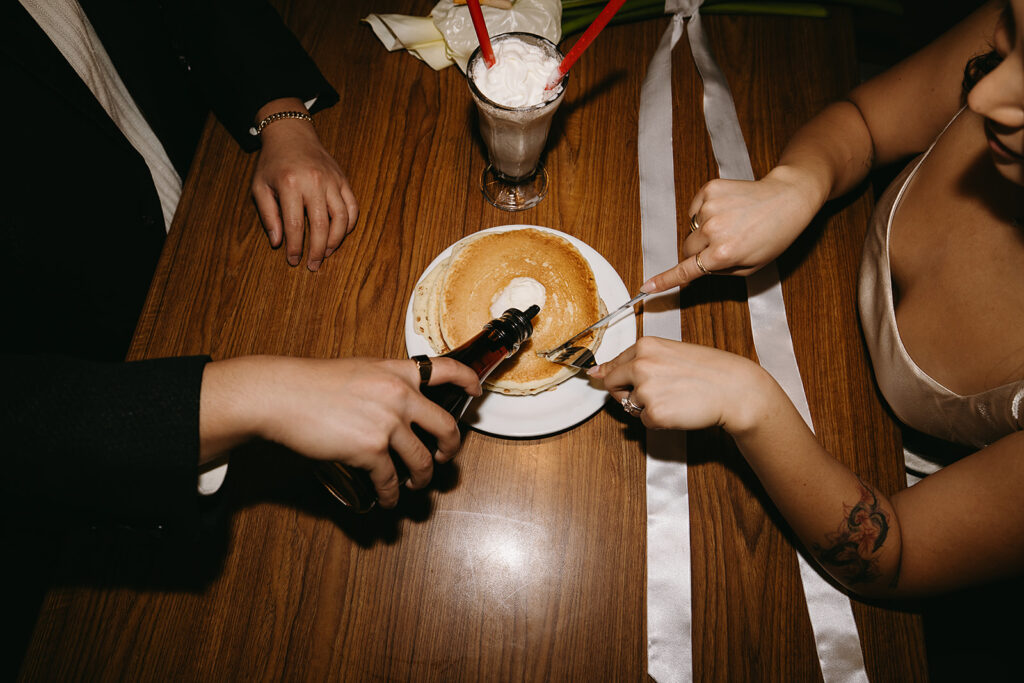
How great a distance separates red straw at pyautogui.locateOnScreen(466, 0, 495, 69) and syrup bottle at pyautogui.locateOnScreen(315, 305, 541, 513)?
0.66 meters

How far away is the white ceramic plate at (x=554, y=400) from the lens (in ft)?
4.02

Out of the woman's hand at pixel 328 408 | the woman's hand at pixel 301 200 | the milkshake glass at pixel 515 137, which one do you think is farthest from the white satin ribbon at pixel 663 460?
the woman's hand at pixel 301 200

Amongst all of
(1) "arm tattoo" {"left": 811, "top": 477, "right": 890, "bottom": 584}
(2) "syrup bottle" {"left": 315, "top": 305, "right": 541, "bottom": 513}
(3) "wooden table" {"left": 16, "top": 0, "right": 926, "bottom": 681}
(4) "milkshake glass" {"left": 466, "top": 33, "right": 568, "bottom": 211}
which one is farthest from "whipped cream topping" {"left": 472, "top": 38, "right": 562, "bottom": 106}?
(1) "arm tattoo" {"left": 811, "top": 477, "right": 890, "bottom": 584}

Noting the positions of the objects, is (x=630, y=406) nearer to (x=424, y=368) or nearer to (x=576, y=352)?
(x=576, y=352)

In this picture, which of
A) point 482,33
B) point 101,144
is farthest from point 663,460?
point 101,144

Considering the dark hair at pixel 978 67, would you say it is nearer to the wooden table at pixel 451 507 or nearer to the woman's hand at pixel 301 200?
the wooden table at pixel 451 507

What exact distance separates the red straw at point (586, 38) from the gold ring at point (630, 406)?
822 mm

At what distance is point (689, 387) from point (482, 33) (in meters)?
0.98

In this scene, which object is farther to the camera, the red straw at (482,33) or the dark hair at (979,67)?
the dark hair at (979,67)

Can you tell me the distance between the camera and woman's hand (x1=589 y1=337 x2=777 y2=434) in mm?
1124

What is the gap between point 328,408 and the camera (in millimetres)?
1010

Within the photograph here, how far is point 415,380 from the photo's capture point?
1068mm

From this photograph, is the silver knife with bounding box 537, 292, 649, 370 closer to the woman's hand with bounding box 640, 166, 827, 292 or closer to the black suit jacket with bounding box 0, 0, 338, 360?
the woman's hand with bounding box 640, 166, 827, 292

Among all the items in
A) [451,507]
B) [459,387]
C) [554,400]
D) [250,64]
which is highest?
[250,64]
